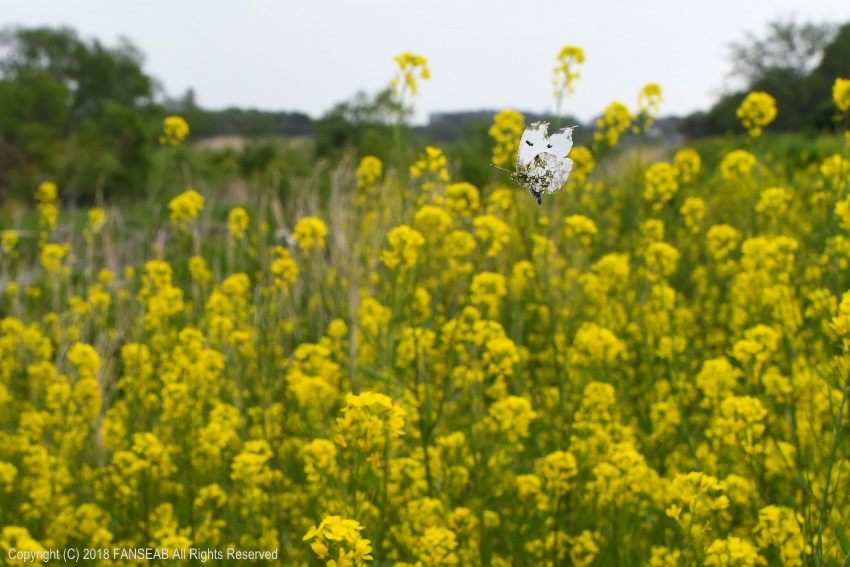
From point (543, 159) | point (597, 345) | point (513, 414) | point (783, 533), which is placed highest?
point (543, 159)

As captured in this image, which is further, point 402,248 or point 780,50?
point 780,50

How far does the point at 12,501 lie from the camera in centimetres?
361

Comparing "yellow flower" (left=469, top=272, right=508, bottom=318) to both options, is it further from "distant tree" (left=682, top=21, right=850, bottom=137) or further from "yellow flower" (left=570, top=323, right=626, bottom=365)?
"distant tree" (left=682, top=21, right=850, bottom=137)

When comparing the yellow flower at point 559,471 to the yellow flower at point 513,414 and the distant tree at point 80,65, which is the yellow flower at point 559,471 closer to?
the yellow flower at point 513,414

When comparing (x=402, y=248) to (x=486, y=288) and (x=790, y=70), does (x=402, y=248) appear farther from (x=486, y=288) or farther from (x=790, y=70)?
(x=790, y=70)

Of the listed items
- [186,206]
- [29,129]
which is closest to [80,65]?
[29,129]

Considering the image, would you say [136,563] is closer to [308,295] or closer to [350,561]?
[350,561]

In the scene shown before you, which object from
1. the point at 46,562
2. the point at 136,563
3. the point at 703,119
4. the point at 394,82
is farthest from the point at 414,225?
the point at 703,119

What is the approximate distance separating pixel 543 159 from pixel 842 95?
9.80 ft

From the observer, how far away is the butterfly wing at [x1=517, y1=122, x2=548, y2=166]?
0.88 m

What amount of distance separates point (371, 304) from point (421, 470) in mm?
1218

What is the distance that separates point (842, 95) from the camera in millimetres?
3359

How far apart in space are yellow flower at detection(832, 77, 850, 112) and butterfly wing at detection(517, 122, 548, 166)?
289 centimetres

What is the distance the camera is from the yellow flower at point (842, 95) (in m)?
3.32
